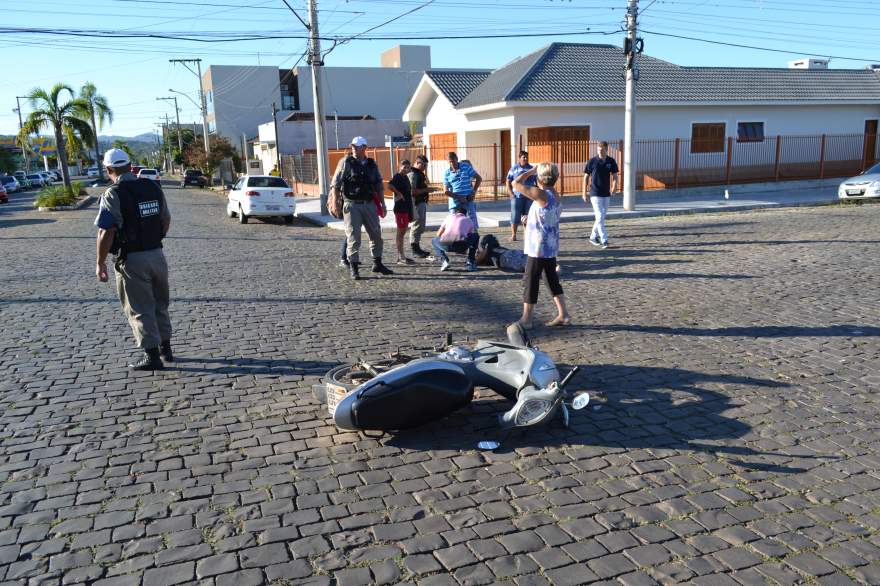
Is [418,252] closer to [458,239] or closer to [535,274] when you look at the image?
[458,239]

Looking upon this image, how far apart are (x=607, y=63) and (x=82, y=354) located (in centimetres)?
2440

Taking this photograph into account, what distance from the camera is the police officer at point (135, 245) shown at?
581 cm

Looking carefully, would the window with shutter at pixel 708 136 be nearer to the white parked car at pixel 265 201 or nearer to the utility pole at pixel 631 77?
the utility pole at pixel 631 77

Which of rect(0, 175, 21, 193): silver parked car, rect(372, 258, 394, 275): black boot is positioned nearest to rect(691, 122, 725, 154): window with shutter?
rect(372, 258, 394, 275): black boot

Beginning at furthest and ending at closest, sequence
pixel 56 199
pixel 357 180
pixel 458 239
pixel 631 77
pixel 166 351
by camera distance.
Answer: pixel 56 199 → pixel 631 77 → pixel 458 239 → pixel 357 180 → pixel 166 351

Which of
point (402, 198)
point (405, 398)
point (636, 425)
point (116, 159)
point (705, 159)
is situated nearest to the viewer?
point (405, 398)

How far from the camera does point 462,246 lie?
1073 cm

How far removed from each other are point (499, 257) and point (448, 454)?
20.9ft

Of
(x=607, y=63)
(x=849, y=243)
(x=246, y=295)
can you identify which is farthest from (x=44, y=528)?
(x=607, y=63)

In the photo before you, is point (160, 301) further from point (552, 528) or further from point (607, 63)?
point (607, 63)

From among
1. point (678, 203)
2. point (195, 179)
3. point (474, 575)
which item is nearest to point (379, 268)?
point (474, 575)

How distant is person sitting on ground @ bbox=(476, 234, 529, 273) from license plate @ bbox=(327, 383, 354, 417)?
19.2 ft

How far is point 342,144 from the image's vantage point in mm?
43062

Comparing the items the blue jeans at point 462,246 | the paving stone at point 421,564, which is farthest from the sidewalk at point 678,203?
the paving stone at point 421,564
